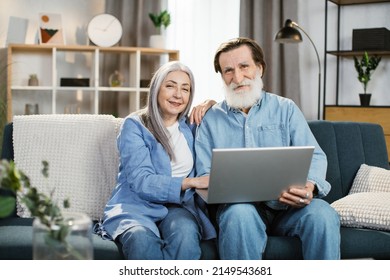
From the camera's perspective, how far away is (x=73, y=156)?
2.79 metres

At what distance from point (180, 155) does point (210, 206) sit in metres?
0.23

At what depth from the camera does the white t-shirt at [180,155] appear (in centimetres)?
253

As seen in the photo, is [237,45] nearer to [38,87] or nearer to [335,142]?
[335,142]

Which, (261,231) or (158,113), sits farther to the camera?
(158,113)

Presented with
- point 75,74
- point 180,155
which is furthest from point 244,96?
point 75,74

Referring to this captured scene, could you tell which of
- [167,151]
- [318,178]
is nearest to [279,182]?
[318,178]

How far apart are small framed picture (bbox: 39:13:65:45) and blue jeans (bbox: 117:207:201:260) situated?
3098mm

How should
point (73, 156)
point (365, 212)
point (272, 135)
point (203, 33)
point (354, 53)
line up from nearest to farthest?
point (365, 212)
point (272, 135)
point (73, 156)
point (354, 53)
point (203, 33)

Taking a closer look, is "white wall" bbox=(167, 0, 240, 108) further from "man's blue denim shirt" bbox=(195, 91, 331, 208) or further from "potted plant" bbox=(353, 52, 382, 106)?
"man's blue denim shirt" bbox=(195, 91, 331, 208)

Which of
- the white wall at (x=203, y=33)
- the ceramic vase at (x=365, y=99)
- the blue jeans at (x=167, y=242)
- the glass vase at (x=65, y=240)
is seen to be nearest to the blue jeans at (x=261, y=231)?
the blue jeans at (x=167, y=242)

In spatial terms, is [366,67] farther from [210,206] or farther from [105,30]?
[210,206]

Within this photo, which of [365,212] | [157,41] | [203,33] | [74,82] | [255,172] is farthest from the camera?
[203,33]

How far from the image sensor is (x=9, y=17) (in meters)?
5.21

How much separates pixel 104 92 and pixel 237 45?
2988 millimetres
